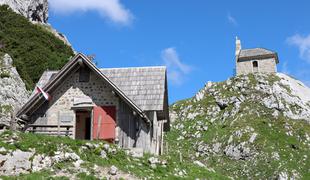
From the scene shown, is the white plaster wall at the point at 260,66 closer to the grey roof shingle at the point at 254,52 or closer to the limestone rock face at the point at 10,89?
the grey roof shingle at the point at 254,52

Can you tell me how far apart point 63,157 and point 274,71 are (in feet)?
201

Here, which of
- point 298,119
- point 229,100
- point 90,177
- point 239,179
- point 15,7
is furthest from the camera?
point 15,7

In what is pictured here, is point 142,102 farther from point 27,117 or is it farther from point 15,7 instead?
point 15,7

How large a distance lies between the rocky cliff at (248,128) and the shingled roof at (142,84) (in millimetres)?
12556

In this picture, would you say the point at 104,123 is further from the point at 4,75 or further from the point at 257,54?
the point at 257,54

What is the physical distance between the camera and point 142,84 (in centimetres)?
2862

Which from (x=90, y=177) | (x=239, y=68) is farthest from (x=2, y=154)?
(x=239, y=68)

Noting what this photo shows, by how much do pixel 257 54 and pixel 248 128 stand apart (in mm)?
25974

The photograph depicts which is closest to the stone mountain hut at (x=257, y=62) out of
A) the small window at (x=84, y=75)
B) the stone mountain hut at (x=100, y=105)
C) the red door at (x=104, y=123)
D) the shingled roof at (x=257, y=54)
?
the shingled roof at (x=257, y=54)

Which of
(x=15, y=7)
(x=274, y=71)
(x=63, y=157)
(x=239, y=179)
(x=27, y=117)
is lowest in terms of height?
(x=239, y=179)

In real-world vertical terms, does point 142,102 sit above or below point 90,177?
above

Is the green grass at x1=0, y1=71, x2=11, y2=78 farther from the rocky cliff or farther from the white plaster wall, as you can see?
the white plaster wall

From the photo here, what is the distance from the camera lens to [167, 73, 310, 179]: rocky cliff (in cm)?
4619

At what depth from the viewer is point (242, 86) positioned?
222 ft
